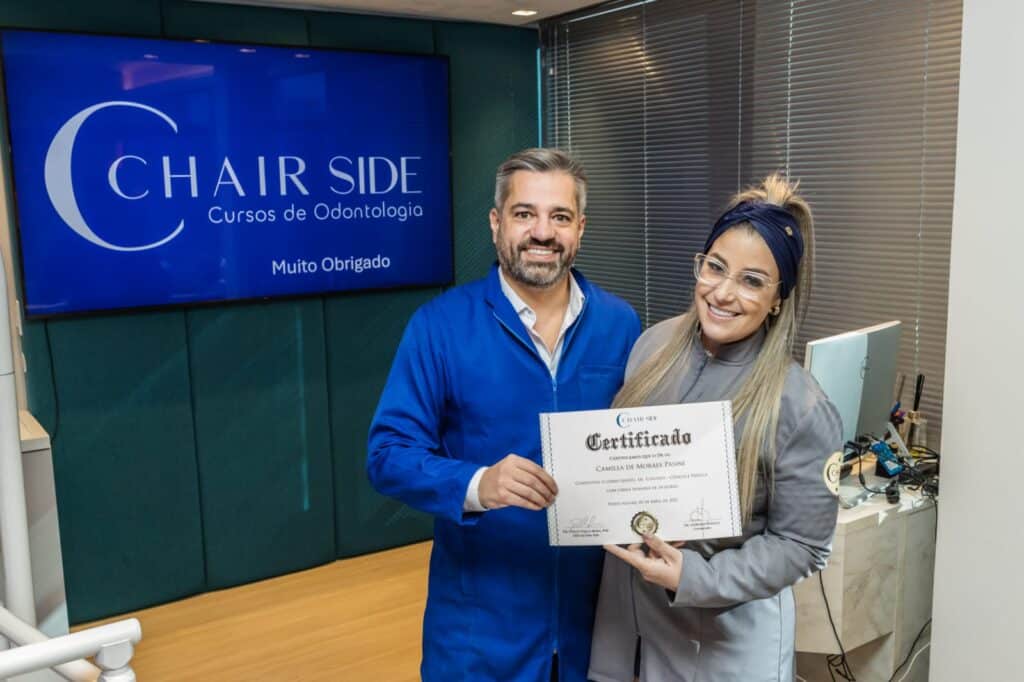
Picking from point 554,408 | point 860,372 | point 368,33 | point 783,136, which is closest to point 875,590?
point 860,372

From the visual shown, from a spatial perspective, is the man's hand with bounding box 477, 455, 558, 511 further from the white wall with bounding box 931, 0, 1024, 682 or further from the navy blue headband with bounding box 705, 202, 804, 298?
the white wall with bounding box 931, 0, 1024, 682

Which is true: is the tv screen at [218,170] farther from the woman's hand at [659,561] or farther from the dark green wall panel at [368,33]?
the woman's hand at [659,561]

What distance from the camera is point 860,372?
2844 millimetres

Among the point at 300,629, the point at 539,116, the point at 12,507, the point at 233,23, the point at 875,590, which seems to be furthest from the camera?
the point at 539,116

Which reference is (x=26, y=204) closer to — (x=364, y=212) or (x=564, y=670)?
(x=364, y=212)

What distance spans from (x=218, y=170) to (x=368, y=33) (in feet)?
3.06

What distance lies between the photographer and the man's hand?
1.47 meters

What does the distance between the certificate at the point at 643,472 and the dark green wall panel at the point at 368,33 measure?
9.86ft

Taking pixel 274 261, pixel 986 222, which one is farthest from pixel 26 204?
pixel 986 222

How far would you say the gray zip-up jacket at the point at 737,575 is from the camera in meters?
1.43

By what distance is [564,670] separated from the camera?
175 cm

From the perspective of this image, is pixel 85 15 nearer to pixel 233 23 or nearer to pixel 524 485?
pixel 233 23

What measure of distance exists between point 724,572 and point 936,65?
2191 millimetres
